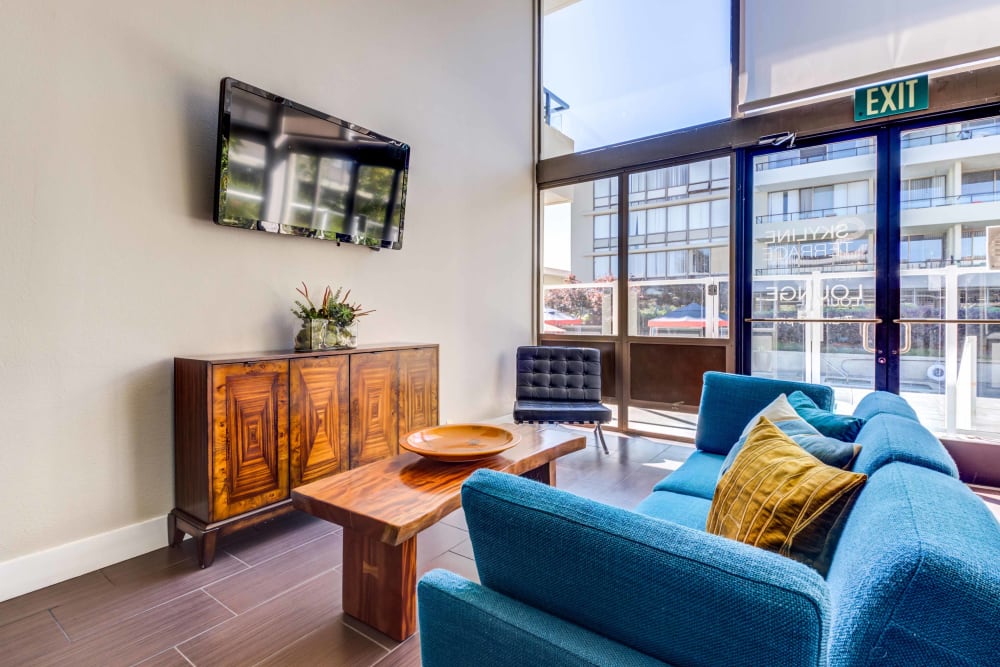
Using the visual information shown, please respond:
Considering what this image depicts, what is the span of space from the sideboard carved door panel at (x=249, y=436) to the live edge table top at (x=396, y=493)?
64cm

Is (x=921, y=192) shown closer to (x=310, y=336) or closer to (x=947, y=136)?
(x=947, y=136)

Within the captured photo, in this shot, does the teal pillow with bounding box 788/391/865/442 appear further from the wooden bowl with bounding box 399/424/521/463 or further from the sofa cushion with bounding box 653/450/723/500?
the wooden bowl with bounding box 399/424/521/463

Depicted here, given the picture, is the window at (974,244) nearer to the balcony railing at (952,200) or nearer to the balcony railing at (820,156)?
the balcony railing at (952,200)

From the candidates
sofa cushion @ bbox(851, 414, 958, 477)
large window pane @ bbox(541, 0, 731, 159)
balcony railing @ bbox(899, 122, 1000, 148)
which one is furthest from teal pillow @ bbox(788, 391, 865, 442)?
large window pane @ bbox(541, 0, 731, 159)

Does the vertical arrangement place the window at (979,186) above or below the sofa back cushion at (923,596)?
above

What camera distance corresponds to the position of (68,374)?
2133 millimetres

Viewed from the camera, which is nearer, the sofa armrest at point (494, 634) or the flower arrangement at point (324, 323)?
the sofa armrest at point (494, 634)

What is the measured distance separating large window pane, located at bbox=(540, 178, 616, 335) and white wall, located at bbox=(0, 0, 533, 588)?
6.74 feet

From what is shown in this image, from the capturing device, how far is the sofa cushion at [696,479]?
1.97 m

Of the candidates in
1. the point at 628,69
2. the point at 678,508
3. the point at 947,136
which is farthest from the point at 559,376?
Answer: the point at 947,136

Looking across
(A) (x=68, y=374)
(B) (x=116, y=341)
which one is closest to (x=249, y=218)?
(B) (x=116, y=341)

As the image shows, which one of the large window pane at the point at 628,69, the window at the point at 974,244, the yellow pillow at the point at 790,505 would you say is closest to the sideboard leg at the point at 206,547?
the yellow pillow at the point at 790,505

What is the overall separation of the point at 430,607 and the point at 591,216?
4.47 meters

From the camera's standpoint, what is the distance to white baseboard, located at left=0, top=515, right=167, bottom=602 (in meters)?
1.98
